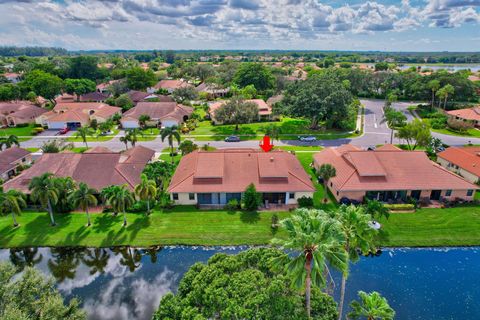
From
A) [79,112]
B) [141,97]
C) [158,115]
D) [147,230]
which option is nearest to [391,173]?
[147,230]

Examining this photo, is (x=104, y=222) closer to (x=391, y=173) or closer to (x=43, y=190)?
(x=43, y=190)

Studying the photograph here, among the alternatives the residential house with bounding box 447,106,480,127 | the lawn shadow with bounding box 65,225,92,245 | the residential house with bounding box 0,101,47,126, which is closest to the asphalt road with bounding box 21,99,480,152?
the residential house with bounding box 447,106,480,127

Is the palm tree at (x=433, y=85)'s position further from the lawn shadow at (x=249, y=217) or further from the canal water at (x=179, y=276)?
the lawn shadow at (x=249, y=217)

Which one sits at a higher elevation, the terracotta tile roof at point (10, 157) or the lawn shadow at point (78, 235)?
the terracotta tile roof at point (10, 157)

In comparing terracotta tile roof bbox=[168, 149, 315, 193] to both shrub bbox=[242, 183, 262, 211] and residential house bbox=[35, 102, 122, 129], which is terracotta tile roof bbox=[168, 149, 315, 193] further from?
residential house bbox=[35, 102, 122, 129]

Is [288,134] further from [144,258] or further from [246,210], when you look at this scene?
[144,258]

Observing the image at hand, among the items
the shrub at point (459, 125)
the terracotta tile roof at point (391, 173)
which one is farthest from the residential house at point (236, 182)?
the shrub at point (459, 125)
